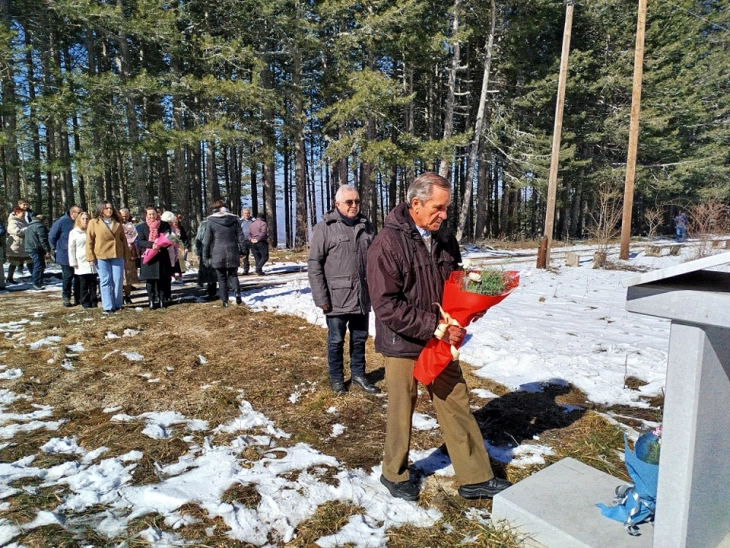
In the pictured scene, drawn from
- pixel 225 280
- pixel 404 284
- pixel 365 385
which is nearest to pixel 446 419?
pixel 404 284

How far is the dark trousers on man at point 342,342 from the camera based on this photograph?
434 cm

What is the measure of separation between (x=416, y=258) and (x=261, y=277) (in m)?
9.40

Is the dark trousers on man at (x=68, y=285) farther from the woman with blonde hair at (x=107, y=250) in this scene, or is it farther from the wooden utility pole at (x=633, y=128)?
the wooden utility pole at (x=633, y=128)

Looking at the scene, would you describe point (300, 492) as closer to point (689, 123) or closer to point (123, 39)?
point (123, 39)

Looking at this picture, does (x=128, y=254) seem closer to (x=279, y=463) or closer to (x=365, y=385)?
(x=365, y=385)

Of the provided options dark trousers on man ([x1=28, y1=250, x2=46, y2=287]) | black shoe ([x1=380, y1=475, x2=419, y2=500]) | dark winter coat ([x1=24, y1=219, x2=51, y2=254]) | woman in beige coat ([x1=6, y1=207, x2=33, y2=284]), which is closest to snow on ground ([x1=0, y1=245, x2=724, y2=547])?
black shoe ([x1=380, y1=475, x2=419, y2=500])

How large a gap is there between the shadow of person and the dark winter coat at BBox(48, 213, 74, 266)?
8.19 meters

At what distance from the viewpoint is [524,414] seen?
3.87m

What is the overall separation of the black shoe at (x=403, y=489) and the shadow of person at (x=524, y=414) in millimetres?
995

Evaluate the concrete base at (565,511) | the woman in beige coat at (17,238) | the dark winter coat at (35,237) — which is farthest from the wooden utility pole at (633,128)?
the woman in beige coat at (17,238)

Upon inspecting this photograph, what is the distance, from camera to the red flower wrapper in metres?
2.27

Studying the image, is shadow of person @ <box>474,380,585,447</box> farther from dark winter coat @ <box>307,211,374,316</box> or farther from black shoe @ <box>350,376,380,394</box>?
dark winter coat @ <box>307,211,374,316</box>

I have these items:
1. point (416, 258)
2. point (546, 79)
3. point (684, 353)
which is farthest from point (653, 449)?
point (546, 79)

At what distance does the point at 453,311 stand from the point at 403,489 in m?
1.13
